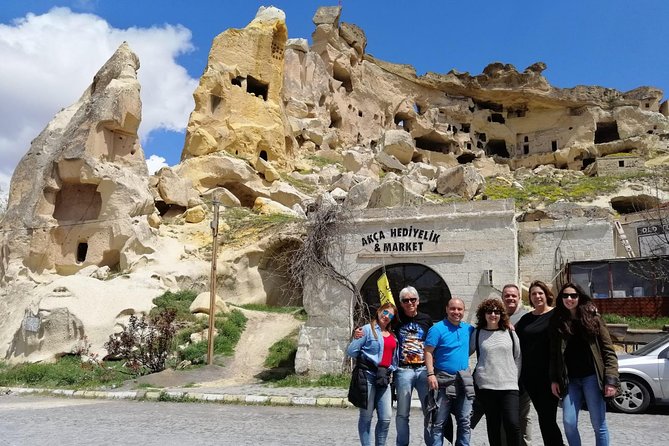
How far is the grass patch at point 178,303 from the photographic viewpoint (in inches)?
605

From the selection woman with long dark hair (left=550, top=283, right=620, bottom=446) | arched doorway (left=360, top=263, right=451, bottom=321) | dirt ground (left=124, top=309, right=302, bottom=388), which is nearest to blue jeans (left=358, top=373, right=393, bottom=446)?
woman with long dark hair (left=550, top=283, right=620, bottom=446)

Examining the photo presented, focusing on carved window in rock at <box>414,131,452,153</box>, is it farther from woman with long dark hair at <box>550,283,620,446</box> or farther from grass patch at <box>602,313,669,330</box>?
woman with long dark hair at <box>550,283,620,446</box>

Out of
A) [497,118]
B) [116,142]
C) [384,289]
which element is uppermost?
[497,118]

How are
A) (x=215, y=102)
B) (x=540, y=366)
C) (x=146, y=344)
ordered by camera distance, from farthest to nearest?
(x=215, y=102)
(x=146, y=344)
(x=540, y=366)

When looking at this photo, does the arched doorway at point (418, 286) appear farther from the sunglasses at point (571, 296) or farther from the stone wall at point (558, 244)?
the stone wall at point (558, 244)

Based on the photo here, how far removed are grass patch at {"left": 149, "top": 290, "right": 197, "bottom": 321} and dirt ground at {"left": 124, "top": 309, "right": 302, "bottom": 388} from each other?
183cm

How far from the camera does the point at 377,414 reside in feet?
15.5

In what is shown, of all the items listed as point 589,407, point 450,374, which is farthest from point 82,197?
point 589,407

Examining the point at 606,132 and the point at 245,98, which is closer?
the point at 245,98

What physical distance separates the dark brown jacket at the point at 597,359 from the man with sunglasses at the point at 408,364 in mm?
1169

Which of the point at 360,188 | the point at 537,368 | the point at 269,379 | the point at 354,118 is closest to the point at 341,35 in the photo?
the point at 354,118

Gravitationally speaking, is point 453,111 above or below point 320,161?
above

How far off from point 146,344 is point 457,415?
416 inches

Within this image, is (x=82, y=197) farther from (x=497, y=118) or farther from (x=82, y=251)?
(x=497, y=118)
